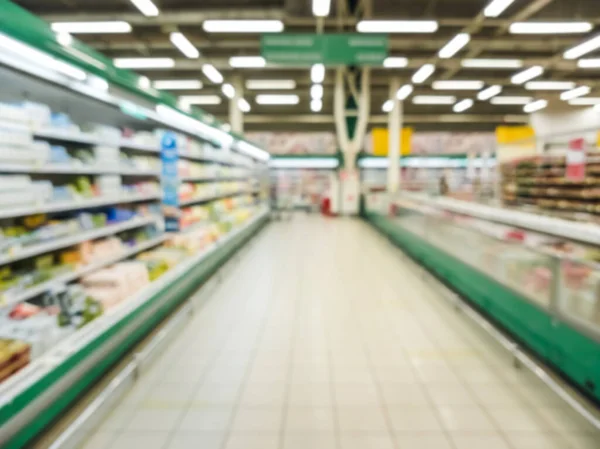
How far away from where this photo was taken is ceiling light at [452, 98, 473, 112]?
62.9 feet

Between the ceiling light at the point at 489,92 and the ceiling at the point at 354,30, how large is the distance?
0.77 feet

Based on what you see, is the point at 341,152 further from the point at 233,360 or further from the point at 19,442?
the point at 19,442

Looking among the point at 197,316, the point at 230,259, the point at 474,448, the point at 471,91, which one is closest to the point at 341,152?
the point at 471,91

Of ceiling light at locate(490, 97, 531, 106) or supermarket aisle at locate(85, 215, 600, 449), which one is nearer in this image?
supermarket aisle at locate(85, 215, 600, 449)

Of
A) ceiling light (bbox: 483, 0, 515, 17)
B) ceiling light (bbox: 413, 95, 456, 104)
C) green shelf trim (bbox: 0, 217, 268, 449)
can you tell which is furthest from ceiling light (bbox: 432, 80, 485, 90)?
green shelf trim (bbox: 0, 217, 268, 449)

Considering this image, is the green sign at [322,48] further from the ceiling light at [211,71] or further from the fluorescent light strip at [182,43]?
the ceiling light at [211,71]

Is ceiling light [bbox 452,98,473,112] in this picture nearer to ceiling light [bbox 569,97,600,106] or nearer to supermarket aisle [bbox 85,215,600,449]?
ceiling light [bbox 569,97,600,106]

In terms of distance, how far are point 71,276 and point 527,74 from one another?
13057 millimetres

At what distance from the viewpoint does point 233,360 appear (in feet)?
14.3

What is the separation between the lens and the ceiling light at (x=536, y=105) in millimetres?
18559

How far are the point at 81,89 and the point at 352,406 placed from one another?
3.24 metres

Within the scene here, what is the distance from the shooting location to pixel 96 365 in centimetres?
362

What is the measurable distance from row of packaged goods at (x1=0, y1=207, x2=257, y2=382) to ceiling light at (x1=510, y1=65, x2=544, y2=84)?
10.4m

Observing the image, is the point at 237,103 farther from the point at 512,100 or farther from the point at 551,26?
the point at 551,26
